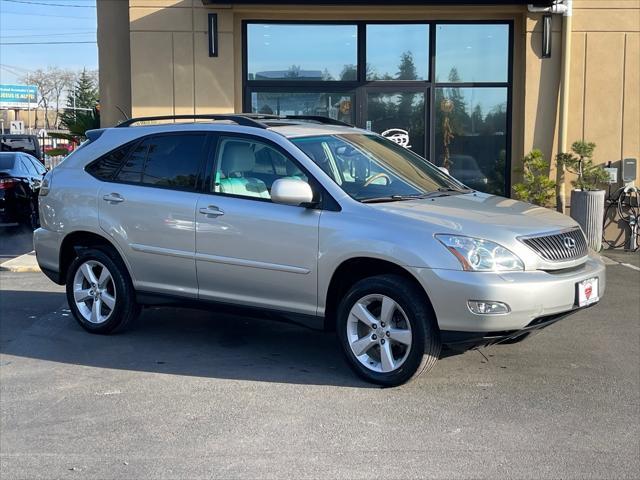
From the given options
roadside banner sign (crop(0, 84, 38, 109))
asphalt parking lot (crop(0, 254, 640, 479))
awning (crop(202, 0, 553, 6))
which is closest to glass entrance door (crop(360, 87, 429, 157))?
awning (crop(202, 0, 553, 6))

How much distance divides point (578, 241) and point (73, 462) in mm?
3641

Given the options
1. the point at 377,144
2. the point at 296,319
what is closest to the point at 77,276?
the point at 296,319

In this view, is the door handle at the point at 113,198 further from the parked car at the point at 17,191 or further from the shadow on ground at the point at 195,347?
the parked car at the point at 17,191

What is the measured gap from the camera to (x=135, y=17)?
39.0 feet

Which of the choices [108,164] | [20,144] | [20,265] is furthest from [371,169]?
[20,144]

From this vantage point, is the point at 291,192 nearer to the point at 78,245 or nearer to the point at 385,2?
the point at 78,245

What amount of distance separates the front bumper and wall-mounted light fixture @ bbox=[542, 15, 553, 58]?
761cm

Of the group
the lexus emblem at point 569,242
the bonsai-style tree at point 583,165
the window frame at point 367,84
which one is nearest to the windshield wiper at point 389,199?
the lexus emblem at point 569,242

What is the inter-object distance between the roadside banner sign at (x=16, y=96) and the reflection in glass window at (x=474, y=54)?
72.0 meters

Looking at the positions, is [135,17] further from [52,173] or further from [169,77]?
[52,173]

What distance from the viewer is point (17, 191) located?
14.0 metres

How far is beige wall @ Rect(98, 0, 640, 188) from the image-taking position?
39.2 ft

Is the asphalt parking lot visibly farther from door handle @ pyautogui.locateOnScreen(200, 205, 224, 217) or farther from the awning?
the awning

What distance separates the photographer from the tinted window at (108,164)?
6.77 m
